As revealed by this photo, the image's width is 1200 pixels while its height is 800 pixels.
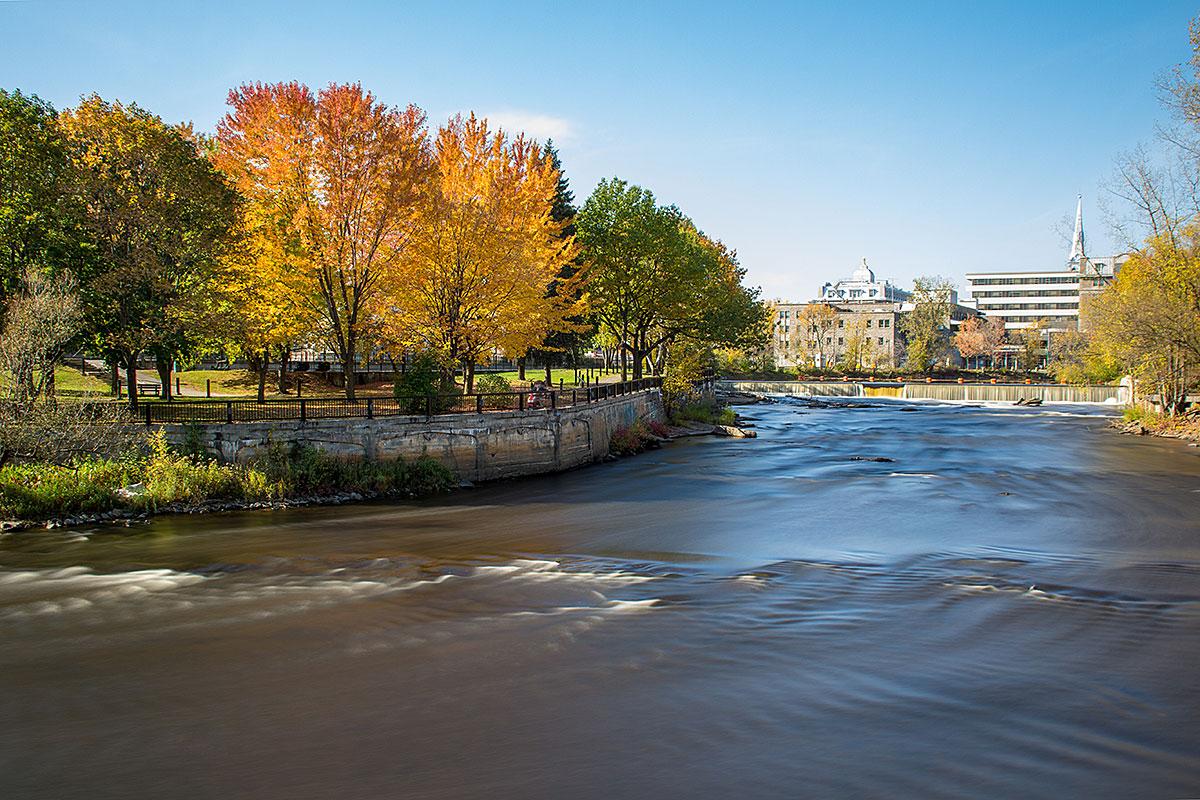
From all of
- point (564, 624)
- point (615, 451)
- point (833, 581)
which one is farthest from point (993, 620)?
point (615, 451)

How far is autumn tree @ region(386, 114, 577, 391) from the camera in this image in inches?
1180

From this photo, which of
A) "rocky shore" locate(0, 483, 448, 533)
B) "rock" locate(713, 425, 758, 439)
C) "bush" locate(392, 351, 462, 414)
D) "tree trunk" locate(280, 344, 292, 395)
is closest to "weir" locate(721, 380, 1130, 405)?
"rock" locate(713, 425, 758, 439)

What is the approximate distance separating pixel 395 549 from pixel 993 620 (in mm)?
11901

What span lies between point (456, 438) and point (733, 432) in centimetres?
2100

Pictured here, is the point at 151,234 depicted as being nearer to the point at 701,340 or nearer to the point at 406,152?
the point at 406,152

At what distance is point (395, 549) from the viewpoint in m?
17.4

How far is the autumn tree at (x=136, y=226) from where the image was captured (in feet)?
78.4

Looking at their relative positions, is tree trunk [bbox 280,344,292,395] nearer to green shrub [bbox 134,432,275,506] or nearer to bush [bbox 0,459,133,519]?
green shrub [bbox 134,432,275,506]

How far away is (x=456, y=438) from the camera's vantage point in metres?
26.0

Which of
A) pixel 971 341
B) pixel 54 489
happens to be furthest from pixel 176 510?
pixel 971 341

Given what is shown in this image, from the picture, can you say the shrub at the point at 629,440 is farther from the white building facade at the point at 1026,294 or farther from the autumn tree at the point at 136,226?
the white building facade at the point at 1026,294

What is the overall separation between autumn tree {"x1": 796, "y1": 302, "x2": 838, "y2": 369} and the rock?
71732 millimetres

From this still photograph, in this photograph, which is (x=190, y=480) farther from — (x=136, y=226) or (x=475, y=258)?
(x=475, y=258)

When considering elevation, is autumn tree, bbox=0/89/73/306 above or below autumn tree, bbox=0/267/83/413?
above
